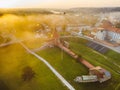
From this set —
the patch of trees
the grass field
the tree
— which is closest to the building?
the grass field

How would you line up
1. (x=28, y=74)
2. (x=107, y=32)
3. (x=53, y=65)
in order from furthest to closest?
(x=107, y=32) < (x=53, y=65) < (x=28, y=74)

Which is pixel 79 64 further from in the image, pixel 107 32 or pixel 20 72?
pixel 20 72

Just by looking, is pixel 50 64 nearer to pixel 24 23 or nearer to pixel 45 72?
pixel 45 72

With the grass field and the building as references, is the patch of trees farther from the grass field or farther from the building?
the building

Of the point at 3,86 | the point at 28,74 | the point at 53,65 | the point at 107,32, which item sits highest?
the point at 107,32

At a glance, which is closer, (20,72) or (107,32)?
(20,72)

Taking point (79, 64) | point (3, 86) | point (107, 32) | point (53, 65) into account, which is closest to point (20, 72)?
point (3, 86)
